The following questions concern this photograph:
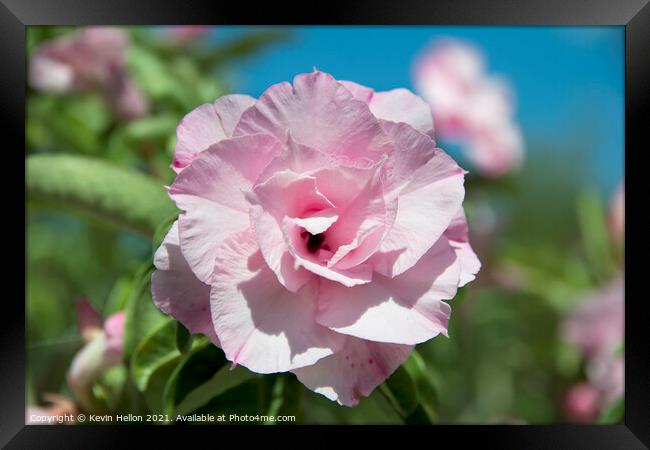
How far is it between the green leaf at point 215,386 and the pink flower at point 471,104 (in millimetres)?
765

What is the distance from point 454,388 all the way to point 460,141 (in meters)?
0.46

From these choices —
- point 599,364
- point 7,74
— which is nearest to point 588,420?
point 599,364

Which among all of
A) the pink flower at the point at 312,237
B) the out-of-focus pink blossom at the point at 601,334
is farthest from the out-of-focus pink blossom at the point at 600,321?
the pink flower at the point at 312,237

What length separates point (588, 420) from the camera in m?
1.19

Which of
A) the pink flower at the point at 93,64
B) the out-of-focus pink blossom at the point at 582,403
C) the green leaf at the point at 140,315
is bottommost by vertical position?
the out-of-focus pink blossom at the point at 582,403

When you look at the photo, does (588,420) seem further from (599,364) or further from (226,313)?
(226,313)

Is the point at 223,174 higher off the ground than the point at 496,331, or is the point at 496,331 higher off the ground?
the point at 223,174

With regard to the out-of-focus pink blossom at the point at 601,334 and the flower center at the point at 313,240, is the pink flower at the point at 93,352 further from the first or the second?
the out-of-focus pink blossom at the point at 601,334

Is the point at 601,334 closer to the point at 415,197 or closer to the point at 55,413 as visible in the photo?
the point at 415,197

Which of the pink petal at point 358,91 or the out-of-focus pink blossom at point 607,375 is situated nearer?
the pink petal at point 358,91

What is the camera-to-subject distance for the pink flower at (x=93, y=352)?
775mm

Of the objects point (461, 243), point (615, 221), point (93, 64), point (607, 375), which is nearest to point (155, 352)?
point (461, 243)

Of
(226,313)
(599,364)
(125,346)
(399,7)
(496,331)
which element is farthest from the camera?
(496,331)

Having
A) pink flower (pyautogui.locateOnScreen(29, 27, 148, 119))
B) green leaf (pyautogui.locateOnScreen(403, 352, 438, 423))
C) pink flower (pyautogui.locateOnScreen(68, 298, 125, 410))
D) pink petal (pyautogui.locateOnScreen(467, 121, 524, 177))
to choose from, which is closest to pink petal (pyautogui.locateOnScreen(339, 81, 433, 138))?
green leaf (pyautogui.locateOnScreen(403, 352, 438, 423))
